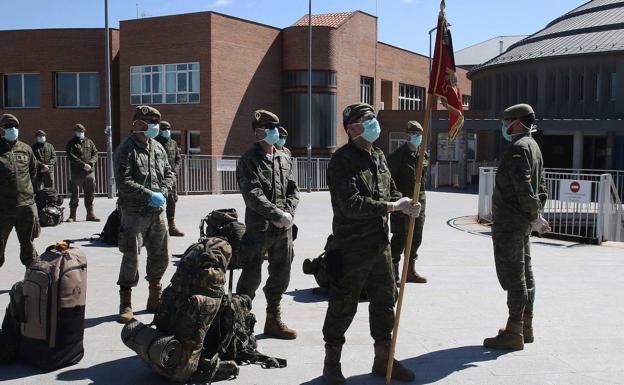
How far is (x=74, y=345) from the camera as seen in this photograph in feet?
16.8

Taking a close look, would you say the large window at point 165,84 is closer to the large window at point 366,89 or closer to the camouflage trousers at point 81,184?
the large window at point 366,89

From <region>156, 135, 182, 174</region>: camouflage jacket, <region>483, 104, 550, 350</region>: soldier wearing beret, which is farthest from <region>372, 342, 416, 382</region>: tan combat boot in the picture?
<region>156, 135, 182, 174</region>: camouflage jacket

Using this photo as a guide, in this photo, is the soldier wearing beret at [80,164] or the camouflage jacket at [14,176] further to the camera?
the soldier wearing beret at [80,164]

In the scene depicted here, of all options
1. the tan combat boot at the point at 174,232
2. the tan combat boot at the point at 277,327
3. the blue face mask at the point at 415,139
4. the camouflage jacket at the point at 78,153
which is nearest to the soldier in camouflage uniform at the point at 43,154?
the camouflage jacket at the point at 78,153

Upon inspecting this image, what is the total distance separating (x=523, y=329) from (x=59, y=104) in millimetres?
31707

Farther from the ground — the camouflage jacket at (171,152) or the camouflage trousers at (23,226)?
the camouflage jacket at (171,152)

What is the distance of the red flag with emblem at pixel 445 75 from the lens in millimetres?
5078

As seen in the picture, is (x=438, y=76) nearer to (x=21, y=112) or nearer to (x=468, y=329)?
(x=468, y=329)

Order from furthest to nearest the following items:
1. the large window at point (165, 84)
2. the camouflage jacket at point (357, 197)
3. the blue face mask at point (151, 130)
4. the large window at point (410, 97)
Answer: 1. the large window at point (410, 97)
2. the large window at point (165, 84)
3. the blue face mask at point (151, 130)
4. the camouflage jacket at point (357, 197)

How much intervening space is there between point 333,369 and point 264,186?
1893 mm

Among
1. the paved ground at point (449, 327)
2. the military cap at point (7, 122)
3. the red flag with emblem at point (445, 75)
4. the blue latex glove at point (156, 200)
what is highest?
the red flag with emblem at point (445, 75)

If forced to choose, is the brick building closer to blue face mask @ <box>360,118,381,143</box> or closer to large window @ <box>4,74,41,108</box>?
large window @ <box>4,74,41,108</box>

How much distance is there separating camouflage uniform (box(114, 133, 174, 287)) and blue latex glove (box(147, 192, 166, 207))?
0.04 metres

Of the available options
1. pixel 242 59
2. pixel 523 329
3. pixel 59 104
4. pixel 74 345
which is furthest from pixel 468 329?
pixel 59 104
